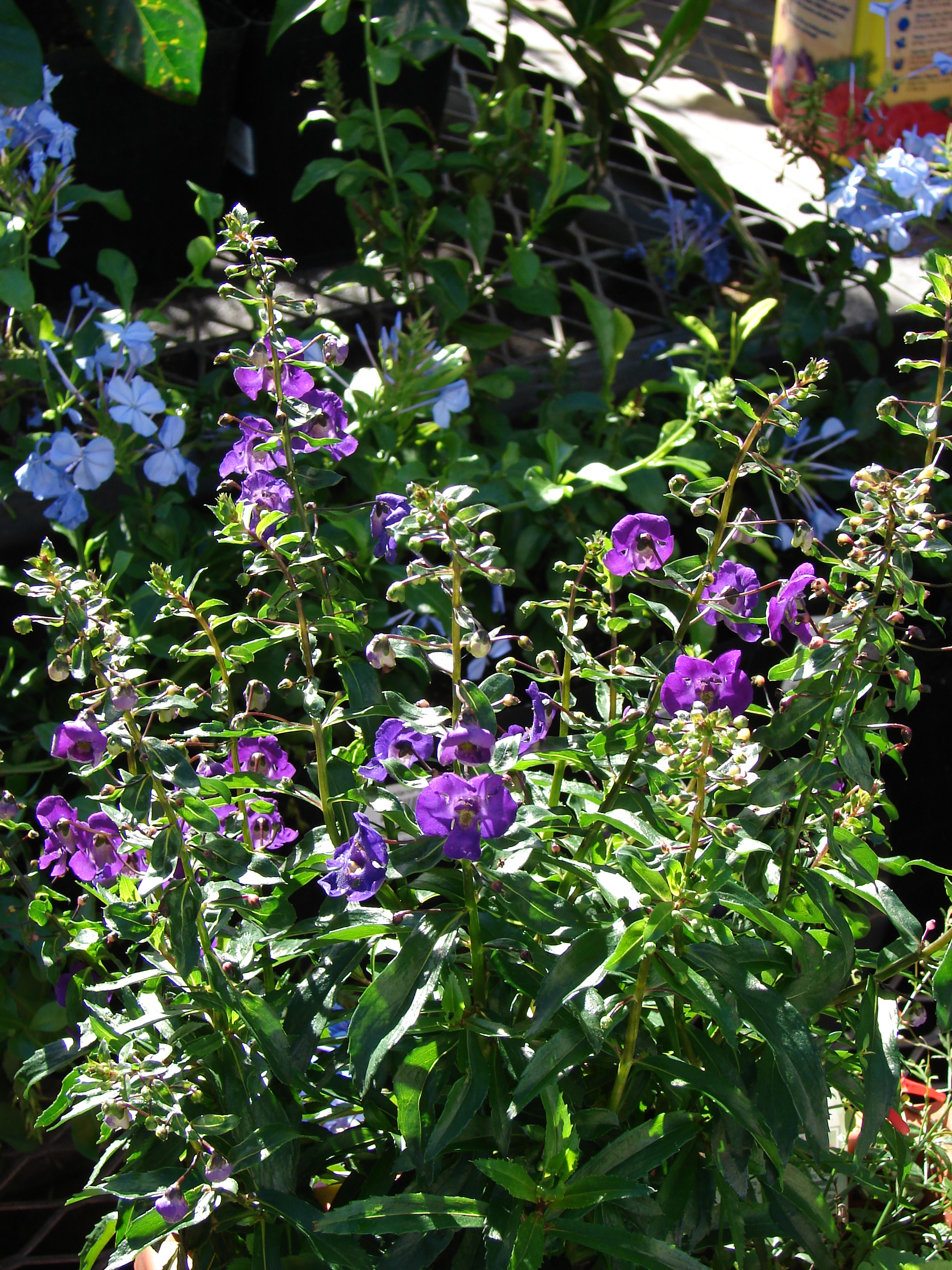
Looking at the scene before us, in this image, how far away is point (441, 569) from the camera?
23.7 inches

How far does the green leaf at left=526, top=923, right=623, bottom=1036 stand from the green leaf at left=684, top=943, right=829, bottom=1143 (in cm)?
6

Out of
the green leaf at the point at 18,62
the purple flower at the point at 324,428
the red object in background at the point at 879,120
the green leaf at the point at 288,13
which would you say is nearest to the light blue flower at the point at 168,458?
the green leaf at the point at 18,62

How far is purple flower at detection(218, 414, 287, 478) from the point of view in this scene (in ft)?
2.50

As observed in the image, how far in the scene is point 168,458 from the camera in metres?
1.30

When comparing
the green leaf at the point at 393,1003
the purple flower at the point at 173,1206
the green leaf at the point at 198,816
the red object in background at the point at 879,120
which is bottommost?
the purple flower at the point at 173,1206

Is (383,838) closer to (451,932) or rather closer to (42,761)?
(451,932)

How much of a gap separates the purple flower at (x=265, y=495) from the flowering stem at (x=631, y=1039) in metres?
0.36

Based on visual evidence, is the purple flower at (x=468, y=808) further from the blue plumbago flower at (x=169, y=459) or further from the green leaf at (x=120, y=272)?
the green leaf at (x=120, y=272)

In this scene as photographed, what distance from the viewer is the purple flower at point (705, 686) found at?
720 mm

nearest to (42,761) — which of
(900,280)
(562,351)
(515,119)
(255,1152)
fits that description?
(255,1152)

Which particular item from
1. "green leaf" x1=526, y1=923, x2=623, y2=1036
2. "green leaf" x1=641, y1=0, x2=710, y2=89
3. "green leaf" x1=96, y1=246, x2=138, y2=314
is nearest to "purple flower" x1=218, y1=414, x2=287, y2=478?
"green leaf" x1=526, y1=923, x2=623, y2=1036

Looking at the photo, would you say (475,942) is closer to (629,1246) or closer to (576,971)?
(576,971)

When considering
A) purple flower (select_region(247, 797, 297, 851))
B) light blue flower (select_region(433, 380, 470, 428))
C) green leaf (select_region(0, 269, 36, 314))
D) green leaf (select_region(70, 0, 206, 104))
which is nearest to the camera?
purple flower (select_region(247, 797, 297, 851))

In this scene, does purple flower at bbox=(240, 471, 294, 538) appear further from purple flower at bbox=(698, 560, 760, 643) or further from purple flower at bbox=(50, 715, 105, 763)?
purple flower at bbox=(698, 560, 760, 643)
